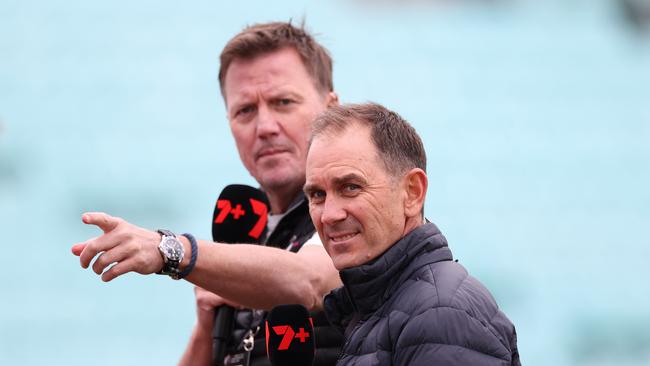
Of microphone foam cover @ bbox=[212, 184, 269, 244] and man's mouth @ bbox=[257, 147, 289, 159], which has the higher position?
man's mouth @ bbox=[257, 147, 289, 159]

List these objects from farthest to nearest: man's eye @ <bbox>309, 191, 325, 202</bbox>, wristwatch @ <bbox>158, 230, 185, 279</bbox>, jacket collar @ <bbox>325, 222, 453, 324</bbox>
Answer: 1. wristwatch @ <bbox>158, 230, 185, 279</bbox>
2. man's eye @ <bbox>309, 191, 325, 202</bbox>
3. jacket collar @ <bbox>325, 222, 453, 324</bbox>

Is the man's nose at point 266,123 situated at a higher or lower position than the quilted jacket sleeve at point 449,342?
higher

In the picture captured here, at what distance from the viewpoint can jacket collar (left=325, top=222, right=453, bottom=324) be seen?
7.38 feet

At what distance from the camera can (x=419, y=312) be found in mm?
2090

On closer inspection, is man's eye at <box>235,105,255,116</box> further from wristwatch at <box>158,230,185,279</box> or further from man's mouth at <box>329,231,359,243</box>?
man's mouth at <box>329,231,359,243</box>

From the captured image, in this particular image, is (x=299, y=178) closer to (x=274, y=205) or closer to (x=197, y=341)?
(x=274, y=205)

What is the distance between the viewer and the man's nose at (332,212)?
2291 millimetres

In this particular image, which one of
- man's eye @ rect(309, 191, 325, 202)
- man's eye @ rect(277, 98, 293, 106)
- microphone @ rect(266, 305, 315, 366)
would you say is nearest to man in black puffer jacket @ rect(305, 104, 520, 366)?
man's eye @ rect(309, 191, 325, 202)

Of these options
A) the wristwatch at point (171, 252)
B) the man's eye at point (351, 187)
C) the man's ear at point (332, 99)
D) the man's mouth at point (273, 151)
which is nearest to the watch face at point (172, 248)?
the wristwatch at point (171, 252)

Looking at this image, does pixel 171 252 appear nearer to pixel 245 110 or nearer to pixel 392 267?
pixel 392 267

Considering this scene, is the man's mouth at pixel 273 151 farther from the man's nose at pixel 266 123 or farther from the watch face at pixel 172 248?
the watch face at pixel 172 248

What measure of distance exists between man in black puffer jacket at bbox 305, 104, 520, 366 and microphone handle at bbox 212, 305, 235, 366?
2.83ft

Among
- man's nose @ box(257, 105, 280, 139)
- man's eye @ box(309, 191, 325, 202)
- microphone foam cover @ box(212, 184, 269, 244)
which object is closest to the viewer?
man's eye @ box(309, 191, 325, 202)

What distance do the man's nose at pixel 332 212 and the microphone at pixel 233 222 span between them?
35.8 inches
